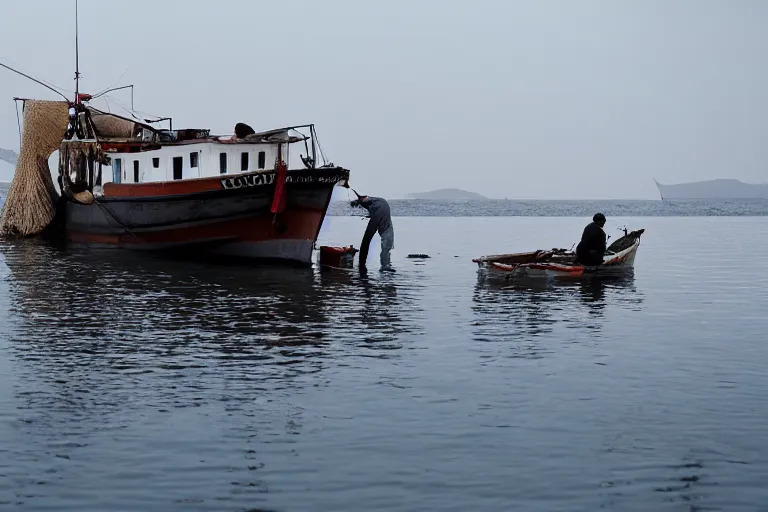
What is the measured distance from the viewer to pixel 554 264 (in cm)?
2333

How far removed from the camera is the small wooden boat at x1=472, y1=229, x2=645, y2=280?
23.2 m

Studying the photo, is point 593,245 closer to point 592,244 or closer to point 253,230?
point 592,244

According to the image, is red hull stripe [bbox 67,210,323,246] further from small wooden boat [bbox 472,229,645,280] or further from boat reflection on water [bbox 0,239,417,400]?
small wooden boat [bbox 472,229,645,280]

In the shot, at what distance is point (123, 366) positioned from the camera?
1170 centimetres

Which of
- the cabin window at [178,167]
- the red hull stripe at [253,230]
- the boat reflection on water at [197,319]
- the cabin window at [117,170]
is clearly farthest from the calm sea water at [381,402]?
the cabin window at [117,170]

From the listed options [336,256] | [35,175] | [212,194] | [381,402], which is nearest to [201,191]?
[212,194]

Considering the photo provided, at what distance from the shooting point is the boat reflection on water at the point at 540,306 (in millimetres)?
14500

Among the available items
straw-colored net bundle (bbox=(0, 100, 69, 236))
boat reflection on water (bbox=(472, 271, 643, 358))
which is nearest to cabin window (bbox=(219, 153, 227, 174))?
boat reflection on water (bbox=(472, 271, 643, 358))

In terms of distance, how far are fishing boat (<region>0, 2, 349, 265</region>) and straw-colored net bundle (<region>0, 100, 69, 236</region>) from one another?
5124 millimetres

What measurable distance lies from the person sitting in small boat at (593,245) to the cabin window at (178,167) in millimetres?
13003

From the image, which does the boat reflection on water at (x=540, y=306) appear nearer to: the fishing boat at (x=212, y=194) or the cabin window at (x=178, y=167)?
the fishing boat at (x=212, y=194)

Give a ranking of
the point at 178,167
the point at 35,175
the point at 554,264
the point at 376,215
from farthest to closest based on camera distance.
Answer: the point at 35,175 < the point at 178,167 < the point at 376,215 < the point at 554,264

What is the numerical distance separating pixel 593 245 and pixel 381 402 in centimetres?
1537

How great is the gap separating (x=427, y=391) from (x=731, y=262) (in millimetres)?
22858
